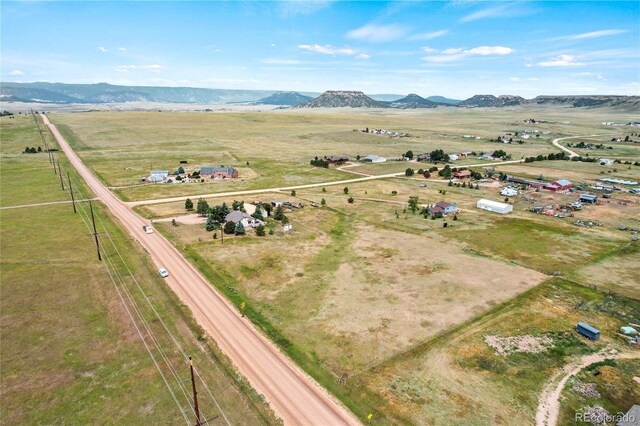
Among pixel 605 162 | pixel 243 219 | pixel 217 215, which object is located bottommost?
pixel 243 219

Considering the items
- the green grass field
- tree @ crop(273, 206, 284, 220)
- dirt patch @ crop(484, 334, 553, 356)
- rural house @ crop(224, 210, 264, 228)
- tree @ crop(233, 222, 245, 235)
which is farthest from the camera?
tree @ crop(273, 206, 284, 220)

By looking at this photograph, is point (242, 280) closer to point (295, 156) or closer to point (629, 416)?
point (629, 416)

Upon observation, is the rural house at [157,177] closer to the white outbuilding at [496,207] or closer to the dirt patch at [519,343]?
the white outbuilding at [496,207]

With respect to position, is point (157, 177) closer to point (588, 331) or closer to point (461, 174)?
point (461, 174)

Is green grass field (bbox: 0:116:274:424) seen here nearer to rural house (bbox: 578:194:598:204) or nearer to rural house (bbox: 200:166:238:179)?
rural house (bbox: 200:166:238:179)

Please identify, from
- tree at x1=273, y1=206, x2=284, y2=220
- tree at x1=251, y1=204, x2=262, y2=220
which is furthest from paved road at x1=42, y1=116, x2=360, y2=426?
tree at x1=273, y1=206, x2=284, y2=220

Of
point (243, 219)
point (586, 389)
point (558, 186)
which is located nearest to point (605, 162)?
point (558, 186)
